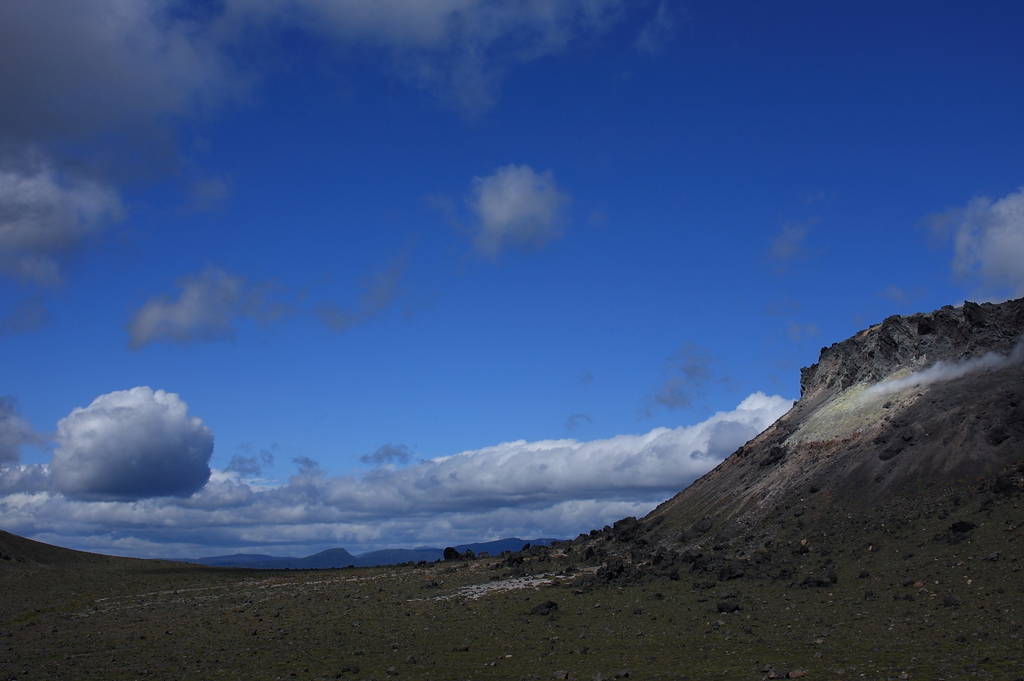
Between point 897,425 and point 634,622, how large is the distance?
36.6 metres

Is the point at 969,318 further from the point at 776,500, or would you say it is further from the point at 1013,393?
the point at 776,500

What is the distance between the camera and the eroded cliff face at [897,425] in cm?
6162

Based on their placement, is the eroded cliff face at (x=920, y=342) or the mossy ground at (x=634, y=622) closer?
the mossy ground at (x=634, y=622)

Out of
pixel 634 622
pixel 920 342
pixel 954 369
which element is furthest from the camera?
pixel 920 342

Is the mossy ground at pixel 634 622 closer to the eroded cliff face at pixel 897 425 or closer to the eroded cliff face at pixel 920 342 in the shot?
the eroded cliff face at pixel 897 425

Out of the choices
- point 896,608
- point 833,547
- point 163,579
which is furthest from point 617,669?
point 163,579

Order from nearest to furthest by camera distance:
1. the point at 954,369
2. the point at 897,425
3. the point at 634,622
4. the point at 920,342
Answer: the point at 634,622 < the point at 897,425 < the point at 954,369 < the point at 920,342

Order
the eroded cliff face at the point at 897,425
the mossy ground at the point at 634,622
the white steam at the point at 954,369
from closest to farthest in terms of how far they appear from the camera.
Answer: the mossy ground at the point at 634,622 < the eroded cliff face at the point at 897,425 < the white steam at the point at 954,369

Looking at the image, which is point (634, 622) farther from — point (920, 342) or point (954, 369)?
point (920, 342)

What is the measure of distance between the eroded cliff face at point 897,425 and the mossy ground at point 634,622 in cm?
408

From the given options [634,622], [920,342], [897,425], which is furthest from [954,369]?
[634,622]

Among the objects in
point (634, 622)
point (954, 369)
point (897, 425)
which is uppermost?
point (954, 369)

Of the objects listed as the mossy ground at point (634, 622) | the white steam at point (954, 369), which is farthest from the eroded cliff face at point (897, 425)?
the mossy ground at point (634, 622)

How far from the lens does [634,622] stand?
51.9 meters
